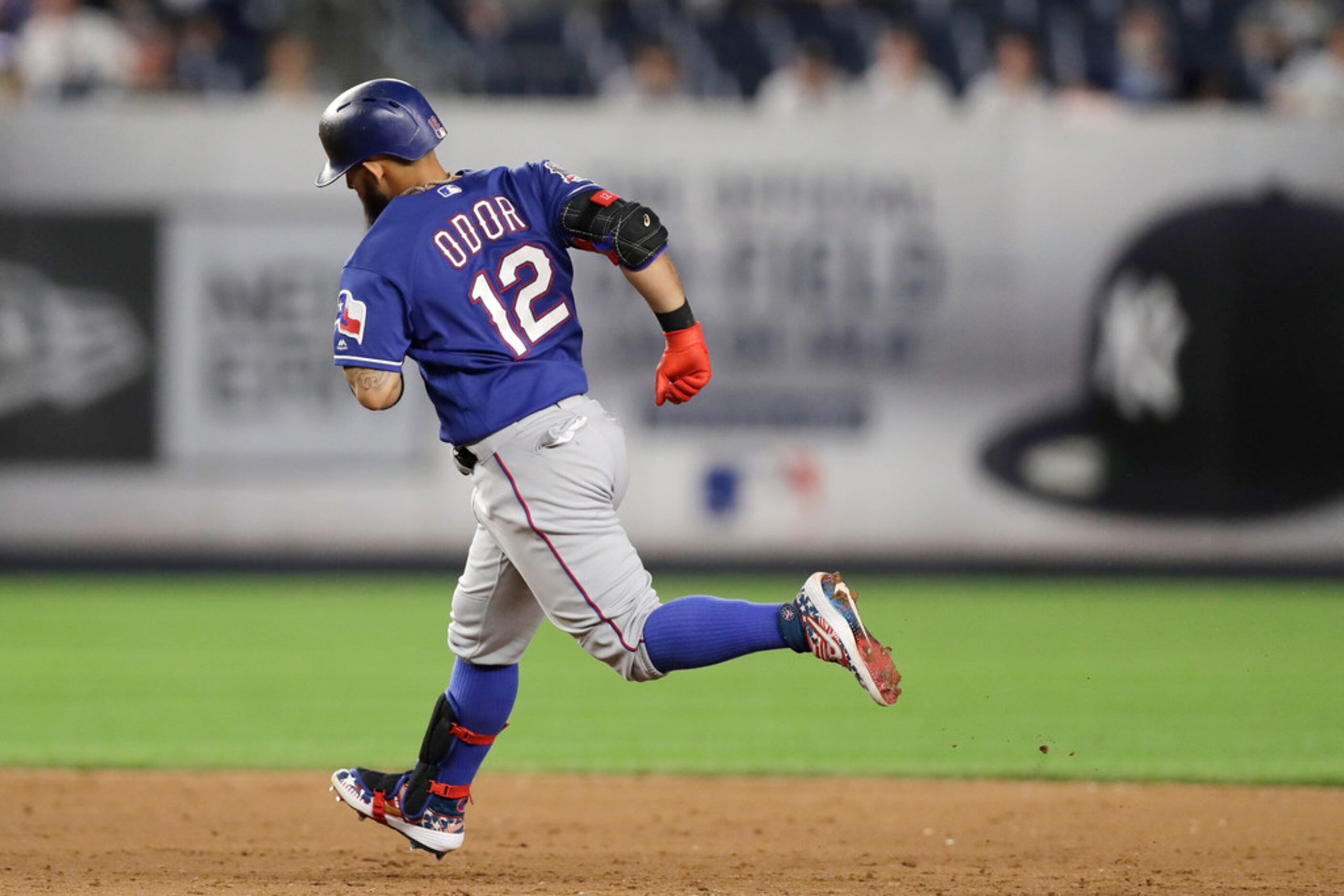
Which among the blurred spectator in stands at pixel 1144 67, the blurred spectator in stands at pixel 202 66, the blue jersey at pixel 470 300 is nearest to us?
the blue jersey at pixel 470 300

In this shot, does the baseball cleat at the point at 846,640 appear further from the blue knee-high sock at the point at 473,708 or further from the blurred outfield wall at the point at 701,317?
the blurred outfield wall at the point at 701,317

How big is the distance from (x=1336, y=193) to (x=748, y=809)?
7.85 m

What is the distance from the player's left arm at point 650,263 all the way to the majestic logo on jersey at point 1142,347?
7786mm

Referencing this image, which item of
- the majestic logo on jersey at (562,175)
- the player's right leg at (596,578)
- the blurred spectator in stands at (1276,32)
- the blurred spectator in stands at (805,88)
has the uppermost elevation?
the blurred spectator in stands at (1276,32)

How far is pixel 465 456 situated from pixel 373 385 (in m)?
0.35

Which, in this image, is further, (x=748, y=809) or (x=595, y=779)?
(x=595, y=779)

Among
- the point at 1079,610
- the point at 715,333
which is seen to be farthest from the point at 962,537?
the point at 715,333

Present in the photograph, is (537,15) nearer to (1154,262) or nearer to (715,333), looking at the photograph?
(715,333)

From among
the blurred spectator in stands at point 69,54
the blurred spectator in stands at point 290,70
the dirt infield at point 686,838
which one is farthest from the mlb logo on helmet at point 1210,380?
the blurred spectator in stands at point 69,54

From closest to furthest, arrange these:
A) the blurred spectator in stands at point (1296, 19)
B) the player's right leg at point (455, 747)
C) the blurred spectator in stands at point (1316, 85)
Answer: the player's right leg at point (455, 747) → the blurred spectator in stands at point (1316, 85) → the blurred spectator in stands at point (1296, 19)

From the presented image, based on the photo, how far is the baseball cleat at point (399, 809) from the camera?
174 inches

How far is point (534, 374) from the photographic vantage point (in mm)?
4055

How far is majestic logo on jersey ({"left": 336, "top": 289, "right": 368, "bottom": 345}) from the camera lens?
3.86 meters

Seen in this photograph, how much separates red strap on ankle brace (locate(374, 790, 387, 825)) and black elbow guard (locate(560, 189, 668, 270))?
1.53 metres
